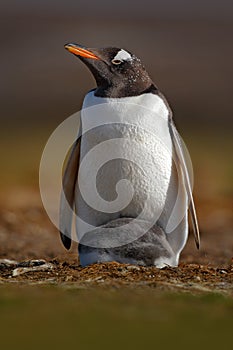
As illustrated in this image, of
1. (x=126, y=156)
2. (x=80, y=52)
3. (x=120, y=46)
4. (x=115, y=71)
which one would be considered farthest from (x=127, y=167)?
(x=120, y=46)

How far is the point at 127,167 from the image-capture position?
18.4 feet

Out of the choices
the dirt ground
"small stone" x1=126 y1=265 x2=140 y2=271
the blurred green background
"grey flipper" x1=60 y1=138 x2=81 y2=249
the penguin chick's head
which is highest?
the blurred green background

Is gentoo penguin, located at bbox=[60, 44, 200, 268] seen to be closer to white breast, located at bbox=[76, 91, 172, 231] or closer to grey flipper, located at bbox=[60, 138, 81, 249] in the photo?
white breast, located at bbox=[76, 91, 172, 231]

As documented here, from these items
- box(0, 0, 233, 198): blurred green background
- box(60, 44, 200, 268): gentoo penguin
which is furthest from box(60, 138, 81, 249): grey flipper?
box(0, 0, 233, 198): blurred green background

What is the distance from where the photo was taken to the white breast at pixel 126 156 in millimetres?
5562

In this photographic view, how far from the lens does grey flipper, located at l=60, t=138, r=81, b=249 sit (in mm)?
6020

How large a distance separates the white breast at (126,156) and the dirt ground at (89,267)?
390 mm

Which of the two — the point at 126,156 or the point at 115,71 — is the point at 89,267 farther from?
the point at 115,71

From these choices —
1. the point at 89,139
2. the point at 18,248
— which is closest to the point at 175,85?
the point at 18,248

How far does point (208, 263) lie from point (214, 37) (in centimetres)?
3069

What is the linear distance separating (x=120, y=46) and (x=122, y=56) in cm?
2514

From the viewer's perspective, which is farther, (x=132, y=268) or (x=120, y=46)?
(x=120, y=46)

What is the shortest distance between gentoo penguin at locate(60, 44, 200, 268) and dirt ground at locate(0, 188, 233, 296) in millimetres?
160

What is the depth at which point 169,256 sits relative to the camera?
568 cm
